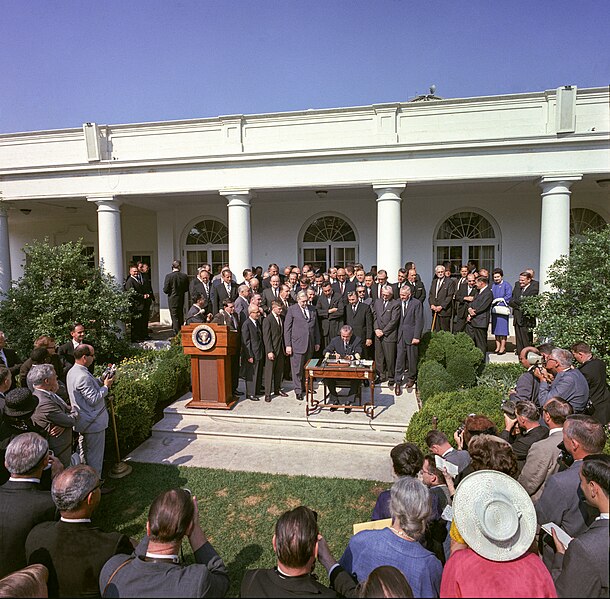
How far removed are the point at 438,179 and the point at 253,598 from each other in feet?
36.0

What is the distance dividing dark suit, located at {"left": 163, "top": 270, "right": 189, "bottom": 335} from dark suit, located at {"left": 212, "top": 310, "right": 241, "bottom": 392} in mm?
4564

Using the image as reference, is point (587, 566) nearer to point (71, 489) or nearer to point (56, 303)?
point (71, 489)

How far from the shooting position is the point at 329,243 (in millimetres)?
15305

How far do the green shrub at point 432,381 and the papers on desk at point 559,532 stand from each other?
426cm

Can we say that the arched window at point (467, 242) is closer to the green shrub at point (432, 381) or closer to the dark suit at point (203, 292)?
the green shrub at point (432, 381)

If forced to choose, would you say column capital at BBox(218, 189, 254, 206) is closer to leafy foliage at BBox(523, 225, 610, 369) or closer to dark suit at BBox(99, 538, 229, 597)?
leafy foliage at BBox(523, 225, 610, 369)

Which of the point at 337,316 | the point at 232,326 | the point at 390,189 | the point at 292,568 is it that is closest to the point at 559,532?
the point at 292,568

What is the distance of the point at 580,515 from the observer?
2812mm

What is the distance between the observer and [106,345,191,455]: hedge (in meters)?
6.26

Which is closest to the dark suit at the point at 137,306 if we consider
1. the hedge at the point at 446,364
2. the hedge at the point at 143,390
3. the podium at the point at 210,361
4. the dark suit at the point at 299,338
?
the hedge at the point at 143,390

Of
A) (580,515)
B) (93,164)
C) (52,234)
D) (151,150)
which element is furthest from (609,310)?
(52,234)

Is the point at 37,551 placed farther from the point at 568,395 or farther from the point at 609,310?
the point at 609,310

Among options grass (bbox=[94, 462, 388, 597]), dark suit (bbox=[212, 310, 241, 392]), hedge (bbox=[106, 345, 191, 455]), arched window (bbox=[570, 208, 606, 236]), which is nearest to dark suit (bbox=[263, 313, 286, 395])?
dark suit (bbox=[212, 310, 241, 392])

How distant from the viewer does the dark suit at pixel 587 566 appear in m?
2.05
